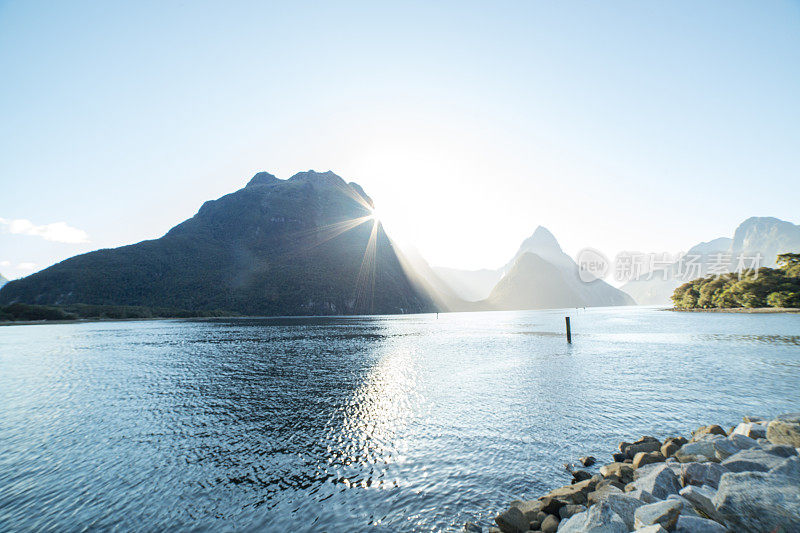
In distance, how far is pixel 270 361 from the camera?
128 ft

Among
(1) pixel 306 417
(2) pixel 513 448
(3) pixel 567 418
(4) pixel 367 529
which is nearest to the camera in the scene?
(4) pixel 367 529

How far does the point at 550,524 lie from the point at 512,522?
90 cm

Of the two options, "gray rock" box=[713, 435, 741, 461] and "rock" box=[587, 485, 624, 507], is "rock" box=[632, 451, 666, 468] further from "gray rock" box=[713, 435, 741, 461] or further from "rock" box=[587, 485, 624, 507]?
"rock" box=[587, 485, 624, 507]

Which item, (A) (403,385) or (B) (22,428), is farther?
(A) (403,385)

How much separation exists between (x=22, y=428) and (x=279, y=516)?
19.3m

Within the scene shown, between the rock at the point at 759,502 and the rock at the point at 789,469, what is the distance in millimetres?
534

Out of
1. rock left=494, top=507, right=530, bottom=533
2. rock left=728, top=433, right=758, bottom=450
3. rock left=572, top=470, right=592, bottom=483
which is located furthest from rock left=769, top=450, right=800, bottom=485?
rock left=494, top=507, right=530, bottom=533

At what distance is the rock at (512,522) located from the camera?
8125 mm

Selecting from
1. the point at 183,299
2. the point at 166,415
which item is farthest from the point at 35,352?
the point at 183,299

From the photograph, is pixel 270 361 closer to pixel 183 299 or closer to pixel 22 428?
pixel 22 428

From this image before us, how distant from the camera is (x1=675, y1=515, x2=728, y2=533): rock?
21.0ft

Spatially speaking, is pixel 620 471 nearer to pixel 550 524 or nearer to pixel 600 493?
pixel 600 493

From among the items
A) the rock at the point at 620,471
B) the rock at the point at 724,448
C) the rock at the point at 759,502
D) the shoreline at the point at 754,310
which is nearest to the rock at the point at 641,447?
the rock at the point at 620,471

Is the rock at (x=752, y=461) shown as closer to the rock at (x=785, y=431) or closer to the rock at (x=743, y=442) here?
the rock at (x=743, y=442)
